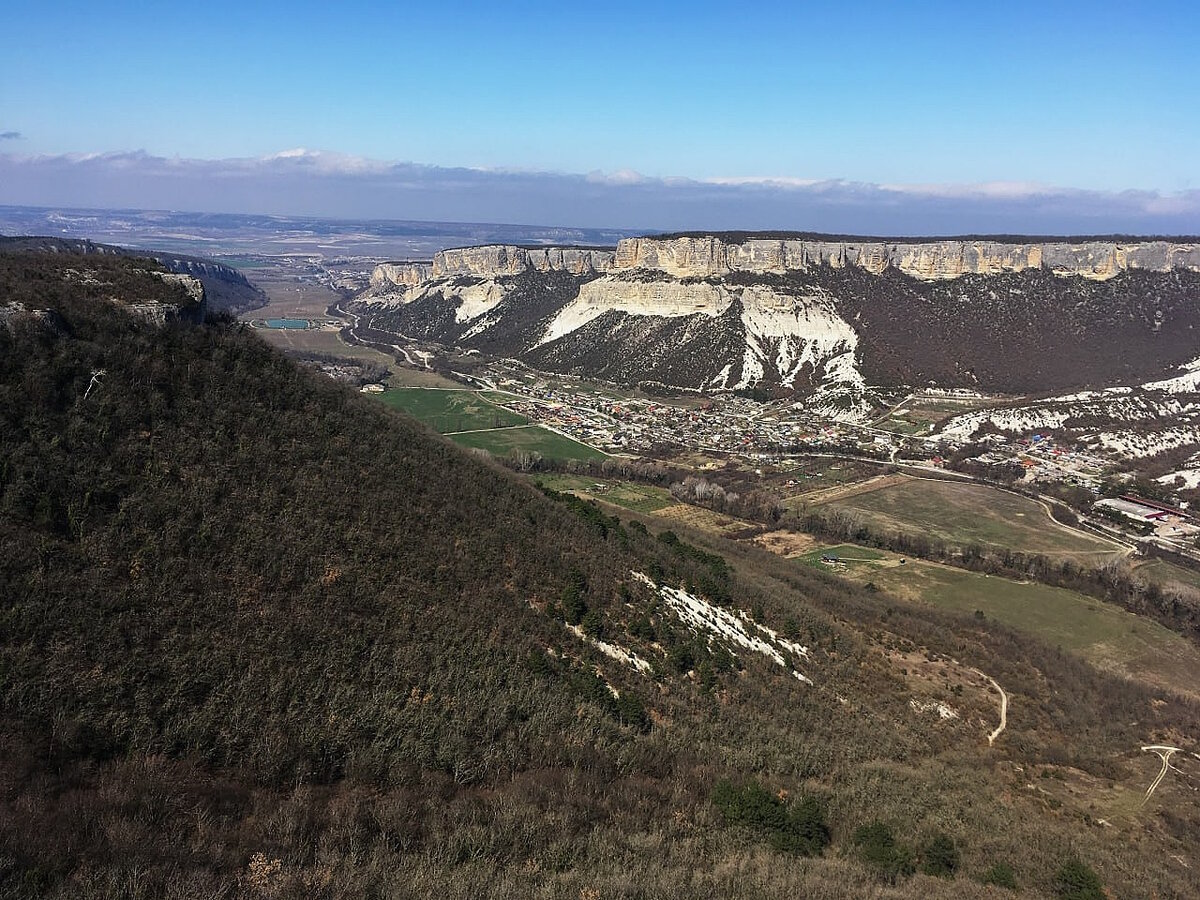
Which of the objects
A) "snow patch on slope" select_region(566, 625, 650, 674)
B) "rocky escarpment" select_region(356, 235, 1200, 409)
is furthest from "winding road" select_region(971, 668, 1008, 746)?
"rocky escarpment" select_region(356, 235, 1200, 409)

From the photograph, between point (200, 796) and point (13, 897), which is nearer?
point (13, 897)

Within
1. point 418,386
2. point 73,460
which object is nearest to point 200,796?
point 73,460

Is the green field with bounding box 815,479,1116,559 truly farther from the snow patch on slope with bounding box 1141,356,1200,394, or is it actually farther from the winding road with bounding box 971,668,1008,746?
the snow patch on slope with bounding box 1141,356,1200,394

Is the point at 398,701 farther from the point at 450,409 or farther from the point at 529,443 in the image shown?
the point at 450,409

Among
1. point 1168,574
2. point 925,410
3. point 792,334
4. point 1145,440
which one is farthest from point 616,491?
point 792,334

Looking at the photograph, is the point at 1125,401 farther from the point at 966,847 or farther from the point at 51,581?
the point at 51,581

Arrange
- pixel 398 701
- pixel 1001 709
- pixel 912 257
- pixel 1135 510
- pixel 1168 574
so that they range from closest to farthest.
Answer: pixel 398 701
pixel 1001 709
pixel 1168 574
pixel 1135 510
pixel 912 257
